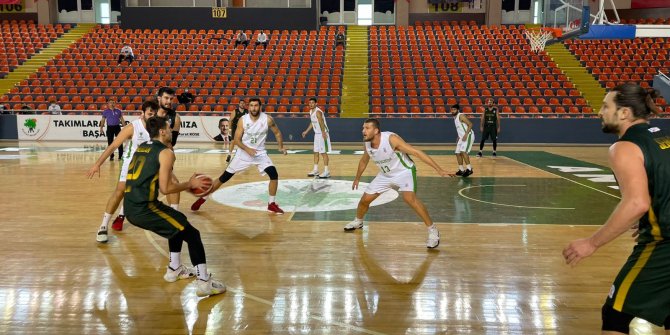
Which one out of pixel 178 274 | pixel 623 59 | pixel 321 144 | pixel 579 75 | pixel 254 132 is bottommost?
pixel 178 274

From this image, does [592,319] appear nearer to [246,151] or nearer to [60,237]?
[246,151]

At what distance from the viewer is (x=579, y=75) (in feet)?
80.6

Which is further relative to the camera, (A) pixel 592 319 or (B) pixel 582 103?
(B) pixel 582 103

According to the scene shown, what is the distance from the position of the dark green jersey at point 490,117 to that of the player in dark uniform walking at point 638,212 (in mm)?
13721

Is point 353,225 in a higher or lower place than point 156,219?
lower

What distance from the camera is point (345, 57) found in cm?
2661

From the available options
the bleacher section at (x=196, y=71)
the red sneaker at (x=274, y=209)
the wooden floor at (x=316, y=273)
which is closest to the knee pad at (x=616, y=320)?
the wooden floor at (x=316, y=273)

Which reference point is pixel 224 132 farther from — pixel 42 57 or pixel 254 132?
pixel 42 57

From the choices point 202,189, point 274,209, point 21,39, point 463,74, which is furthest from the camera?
point 21,39

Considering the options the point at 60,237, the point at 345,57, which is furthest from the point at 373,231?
the point at 345,57

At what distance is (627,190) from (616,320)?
28.2 inches

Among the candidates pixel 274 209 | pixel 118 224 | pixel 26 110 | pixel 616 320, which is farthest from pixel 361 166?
pixel 26 110

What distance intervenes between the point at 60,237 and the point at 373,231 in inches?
157

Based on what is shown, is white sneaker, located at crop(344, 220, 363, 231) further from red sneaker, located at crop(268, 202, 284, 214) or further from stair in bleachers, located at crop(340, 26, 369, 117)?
stair in bleachers, located at crop(340, 26, 369, 117)
